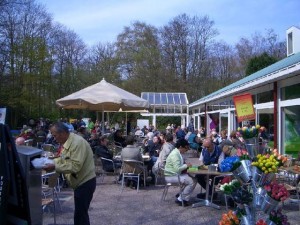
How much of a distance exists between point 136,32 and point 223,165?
40013 mm

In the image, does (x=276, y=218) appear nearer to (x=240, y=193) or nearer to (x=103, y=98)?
(x=240, y=193)

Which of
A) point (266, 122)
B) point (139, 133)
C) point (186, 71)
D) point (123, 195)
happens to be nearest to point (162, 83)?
point (186, 71)

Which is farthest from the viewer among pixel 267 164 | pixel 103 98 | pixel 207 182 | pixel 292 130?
pixel 103 98

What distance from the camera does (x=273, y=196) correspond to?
13.7 ft

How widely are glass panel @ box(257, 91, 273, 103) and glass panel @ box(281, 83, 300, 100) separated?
975 mm

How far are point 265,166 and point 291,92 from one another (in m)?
6.65

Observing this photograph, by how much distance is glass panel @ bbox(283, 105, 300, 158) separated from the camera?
10500mm

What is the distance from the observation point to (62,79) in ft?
128

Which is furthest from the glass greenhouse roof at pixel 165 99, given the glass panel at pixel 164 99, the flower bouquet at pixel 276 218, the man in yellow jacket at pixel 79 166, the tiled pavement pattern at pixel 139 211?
the flower bouquet at pixel 276 218

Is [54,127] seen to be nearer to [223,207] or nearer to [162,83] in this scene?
[223,207]

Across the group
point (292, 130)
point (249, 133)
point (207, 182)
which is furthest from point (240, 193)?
point (292, 130)

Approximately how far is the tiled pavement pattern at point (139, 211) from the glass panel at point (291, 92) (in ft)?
9.99

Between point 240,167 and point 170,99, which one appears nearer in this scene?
point 240,167

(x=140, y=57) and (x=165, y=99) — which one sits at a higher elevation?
(x=140, y=57)
